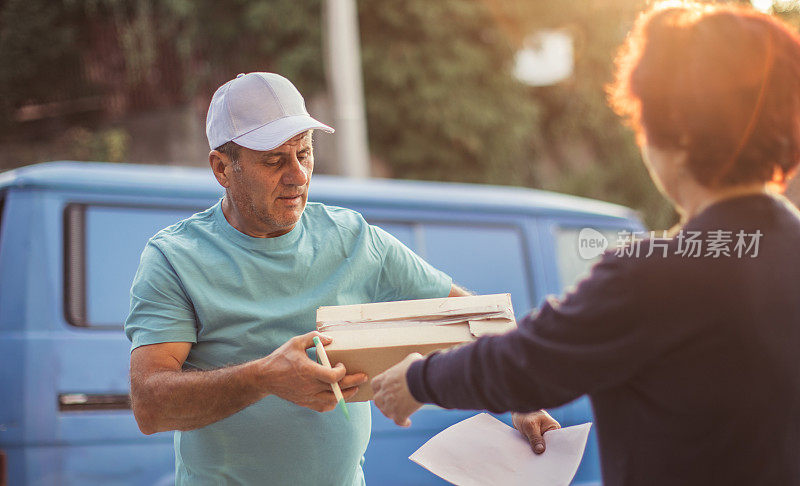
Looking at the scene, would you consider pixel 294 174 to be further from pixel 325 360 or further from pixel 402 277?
pixel 325 360

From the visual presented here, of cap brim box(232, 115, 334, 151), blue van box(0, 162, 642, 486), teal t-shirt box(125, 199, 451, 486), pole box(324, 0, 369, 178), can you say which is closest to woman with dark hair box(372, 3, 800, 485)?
teal t-shirt box(125, 199, 451, 486)

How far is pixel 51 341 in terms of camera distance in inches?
133

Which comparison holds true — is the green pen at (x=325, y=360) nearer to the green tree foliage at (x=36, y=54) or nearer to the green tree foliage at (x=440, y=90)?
the green tree foliage at (x=440, y=90)

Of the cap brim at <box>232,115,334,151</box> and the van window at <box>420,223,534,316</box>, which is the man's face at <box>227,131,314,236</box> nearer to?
the cap brim at <box>232,115,334,151</box>

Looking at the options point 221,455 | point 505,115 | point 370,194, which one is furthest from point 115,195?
point 505,115

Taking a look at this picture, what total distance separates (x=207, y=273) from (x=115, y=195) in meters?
1.84

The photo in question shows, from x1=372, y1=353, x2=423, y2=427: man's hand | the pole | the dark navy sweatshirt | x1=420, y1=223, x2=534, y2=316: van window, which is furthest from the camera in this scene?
the pole

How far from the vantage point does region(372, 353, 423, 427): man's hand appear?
Result: 1.66 meters

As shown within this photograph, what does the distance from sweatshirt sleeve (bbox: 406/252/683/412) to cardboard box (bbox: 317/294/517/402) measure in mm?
276

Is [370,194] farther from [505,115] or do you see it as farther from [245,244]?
[505,115]

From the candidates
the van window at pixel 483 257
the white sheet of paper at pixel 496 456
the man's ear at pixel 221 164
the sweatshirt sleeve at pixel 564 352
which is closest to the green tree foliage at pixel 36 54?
the van window at pixel 483 257

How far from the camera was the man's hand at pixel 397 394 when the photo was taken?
5.43 ft

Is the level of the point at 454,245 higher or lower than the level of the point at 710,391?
lower

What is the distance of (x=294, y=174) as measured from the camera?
2.19m
